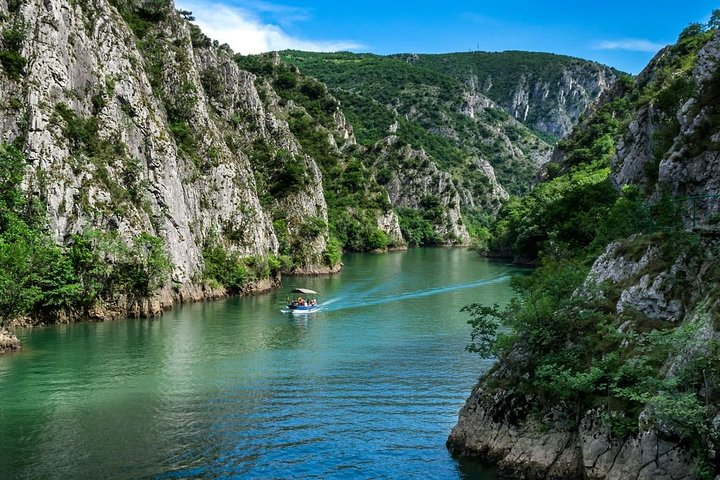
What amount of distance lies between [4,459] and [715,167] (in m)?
32.9

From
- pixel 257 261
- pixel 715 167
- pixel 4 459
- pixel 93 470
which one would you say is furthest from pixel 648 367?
pixel 257 261

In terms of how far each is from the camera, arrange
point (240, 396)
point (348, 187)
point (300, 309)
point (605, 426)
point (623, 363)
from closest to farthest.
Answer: point (605, 426) → point (623, 363) → point (240, 396) → point (300, 309) → point (348, 187)

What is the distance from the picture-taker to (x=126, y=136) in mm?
68188

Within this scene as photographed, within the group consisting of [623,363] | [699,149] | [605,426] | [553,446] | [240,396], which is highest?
[699,149]

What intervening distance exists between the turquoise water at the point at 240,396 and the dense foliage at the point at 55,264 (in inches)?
109

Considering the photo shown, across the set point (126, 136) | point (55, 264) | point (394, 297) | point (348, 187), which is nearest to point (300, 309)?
point (394, 297)

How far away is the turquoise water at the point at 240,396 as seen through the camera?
25922 mm

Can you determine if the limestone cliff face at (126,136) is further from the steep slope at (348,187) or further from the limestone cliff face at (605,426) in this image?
the steep slope at (348,187)

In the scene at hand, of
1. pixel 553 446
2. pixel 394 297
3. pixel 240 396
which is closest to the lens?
pixel 553 446

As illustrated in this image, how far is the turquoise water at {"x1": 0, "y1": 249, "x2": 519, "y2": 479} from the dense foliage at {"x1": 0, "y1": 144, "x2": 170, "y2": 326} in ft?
9.11

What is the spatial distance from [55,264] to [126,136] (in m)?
18.8

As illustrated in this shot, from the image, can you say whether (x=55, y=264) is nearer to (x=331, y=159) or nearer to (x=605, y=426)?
(x=605, y=426)

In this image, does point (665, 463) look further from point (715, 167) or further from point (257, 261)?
point (257, 261)

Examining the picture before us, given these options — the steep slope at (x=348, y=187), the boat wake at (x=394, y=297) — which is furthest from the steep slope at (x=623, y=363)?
the steep slope at (x=348, y=187)
